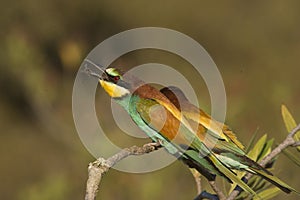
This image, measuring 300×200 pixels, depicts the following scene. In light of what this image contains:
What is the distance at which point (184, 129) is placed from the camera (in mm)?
1078

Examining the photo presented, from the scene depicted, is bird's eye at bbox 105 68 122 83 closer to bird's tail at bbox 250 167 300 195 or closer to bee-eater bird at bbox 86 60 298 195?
bee-eater bird at bbox 86 60 298 195

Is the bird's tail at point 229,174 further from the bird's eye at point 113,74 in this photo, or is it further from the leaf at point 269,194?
the bird's eye at point 113,74

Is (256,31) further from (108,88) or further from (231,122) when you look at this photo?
(108,88)

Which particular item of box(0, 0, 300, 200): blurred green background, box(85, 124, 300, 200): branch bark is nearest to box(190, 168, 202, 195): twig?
box(85, 124, 300, 200): branch bark

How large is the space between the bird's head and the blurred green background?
3.04 ft

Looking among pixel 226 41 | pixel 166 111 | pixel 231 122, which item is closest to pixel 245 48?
pixel 226 41

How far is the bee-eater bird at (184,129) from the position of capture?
0.98 m

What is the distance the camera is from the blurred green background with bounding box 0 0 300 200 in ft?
9.14

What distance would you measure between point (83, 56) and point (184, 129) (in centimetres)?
165

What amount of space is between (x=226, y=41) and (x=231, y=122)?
318 cm

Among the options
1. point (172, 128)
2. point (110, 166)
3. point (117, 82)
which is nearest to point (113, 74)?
point (117, 82)

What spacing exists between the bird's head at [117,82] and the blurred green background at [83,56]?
928mm

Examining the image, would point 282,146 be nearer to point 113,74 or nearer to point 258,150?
point 258,150

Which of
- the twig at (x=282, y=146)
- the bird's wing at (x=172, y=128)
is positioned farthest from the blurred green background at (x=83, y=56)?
the twig at (x=282, y=146)
